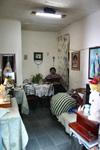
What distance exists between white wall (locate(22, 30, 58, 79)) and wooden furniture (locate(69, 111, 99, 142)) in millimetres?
3732

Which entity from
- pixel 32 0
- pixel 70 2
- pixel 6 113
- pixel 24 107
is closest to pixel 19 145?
pixel 6 113

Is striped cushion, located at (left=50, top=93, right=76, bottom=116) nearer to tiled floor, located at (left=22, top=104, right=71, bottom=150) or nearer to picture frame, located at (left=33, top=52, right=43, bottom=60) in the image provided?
A: tiled floor, located at (left=22, top=104, right=71, bottom=150)

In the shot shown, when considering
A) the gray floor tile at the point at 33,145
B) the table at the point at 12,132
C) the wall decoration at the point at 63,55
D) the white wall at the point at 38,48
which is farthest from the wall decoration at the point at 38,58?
the table at the point at 12,132

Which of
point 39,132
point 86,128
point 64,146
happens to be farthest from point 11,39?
point 86,128

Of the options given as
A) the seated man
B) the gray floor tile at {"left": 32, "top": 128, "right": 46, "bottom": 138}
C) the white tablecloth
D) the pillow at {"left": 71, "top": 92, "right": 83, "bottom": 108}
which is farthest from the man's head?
the gray floor tile at {"left": 32, "top": 128, "right": 46, "bottom": 138}

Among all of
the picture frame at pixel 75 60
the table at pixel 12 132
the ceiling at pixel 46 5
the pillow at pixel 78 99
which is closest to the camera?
the table at pixel 12 132

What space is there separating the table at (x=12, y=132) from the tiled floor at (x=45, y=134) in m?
0.60

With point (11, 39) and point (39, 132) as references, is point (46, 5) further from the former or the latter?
point (39, 132)

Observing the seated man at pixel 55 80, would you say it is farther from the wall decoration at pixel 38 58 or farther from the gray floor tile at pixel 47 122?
the gray floor tile at pixel 47 122

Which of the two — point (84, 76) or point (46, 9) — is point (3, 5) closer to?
point (46, 9)

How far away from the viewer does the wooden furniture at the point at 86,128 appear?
5.09ft

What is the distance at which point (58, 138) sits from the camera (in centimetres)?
264

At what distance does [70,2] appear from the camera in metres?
2.72

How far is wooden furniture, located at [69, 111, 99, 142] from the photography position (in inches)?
61.1
